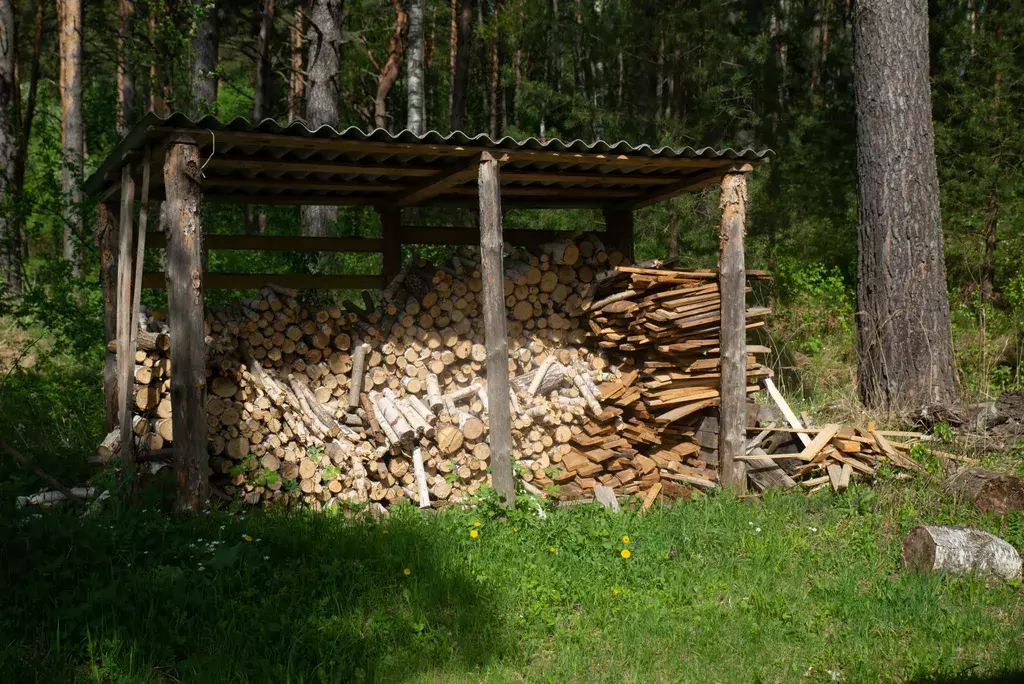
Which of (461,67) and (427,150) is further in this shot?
(461,67)

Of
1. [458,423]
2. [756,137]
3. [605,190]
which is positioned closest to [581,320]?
[605,190]

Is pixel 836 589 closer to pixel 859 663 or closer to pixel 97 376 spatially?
pixel 859 663

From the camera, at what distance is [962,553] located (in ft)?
16.8

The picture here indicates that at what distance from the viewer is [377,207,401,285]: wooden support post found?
8008 mm

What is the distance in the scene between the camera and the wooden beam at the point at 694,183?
23.3 feet

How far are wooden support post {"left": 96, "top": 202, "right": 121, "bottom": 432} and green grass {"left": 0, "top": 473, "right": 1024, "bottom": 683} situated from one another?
75.7 inches

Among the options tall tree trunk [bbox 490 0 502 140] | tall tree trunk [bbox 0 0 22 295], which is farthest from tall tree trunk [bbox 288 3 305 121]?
tall tree trunk [bbox 0 0 22 295]

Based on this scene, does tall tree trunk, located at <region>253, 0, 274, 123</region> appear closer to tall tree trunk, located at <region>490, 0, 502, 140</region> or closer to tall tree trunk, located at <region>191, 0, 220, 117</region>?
tall tree trunk, located at <region>191, 0, 220, 117</region>

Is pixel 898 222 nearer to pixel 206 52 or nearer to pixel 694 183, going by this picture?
pixel 694 183

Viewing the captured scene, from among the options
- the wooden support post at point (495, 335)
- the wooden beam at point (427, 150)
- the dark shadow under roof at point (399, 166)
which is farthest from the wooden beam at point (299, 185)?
the wooden support post at point (495, 335)

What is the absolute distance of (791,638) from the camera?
445cm

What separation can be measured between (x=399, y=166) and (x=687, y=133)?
301 inches

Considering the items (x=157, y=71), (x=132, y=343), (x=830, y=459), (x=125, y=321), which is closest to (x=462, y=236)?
(x=125, y=321)

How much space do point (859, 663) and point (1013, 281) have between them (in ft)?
28.2
